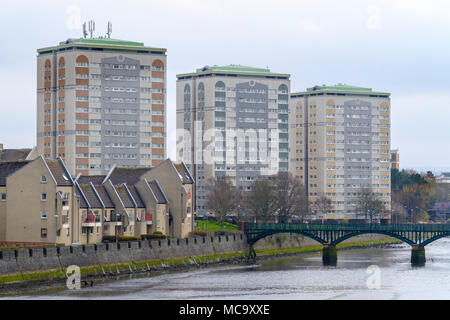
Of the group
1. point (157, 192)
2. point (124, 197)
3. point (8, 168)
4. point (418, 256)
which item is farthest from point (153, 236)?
point (418, 256)

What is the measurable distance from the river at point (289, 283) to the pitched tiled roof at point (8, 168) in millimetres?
22702

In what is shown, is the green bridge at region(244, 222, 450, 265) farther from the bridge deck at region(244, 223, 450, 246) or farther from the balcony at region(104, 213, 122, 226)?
the balcony at region(104, 213, 122, 226)

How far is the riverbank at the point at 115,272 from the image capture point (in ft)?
A: 371

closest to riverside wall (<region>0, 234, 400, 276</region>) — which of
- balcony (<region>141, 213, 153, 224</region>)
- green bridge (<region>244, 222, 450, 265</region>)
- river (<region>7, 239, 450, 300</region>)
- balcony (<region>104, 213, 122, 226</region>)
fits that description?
green bridge (<region>244, 222, 450, 265</region>)

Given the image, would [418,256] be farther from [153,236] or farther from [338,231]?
[153,236]

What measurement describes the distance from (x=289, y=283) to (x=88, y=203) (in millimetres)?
32992

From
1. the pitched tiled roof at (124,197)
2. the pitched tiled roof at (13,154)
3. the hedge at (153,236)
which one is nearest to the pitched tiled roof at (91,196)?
the pitched tiled roof at (124,197)

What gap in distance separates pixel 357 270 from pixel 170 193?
3122cm

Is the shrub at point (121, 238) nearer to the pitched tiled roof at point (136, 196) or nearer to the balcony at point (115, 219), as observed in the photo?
the balcony at point (115, 219)

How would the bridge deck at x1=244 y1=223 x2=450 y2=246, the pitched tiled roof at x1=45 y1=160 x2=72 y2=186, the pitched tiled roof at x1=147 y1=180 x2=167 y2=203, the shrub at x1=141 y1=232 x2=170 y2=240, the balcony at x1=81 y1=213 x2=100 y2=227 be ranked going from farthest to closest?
the bridge deck at x1=244 y1=223 x2=450 y2=246 → the pitched tiled roof at x1=147 y1=180 x2=167 y2=203 → the shrub at x1=141 y1=232 x2=170 y2=240 → the balcony at x1=81 y1=213 x2=100 y2=227 → the pitched tiled roof at x1=45 y1=160 x2=72 y2=186

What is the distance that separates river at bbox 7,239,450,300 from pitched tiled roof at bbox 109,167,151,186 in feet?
68.9

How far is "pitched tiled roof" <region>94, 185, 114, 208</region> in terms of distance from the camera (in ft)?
498
